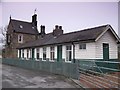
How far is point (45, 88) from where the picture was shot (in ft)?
32.1

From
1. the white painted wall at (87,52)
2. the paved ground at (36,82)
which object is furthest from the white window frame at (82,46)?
the paved ground at (36,82)

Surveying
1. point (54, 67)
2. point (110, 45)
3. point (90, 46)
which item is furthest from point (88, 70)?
point (110, 45)

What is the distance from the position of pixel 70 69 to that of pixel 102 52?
520cm

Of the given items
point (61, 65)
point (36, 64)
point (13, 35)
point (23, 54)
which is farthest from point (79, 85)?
point (13, 35)

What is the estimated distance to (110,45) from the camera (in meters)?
18.2

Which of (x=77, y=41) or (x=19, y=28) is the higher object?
(x=19, y=28)

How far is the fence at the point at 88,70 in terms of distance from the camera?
891 centimetres

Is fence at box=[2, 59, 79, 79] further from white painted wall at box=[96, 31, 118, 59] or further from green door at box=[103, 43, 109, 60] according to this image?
green door at box=[103, 43, 109, 60]

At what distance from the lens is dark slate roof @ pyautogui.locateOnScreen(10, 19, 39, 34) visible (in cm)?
3842

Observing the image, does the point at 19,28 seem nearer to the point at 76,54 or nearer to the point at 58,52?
the point at 58,52

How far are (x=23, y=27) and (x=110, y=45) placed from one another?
26645mm

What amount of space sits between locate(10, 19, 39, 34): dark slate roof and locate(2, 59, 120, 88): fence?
16285 millimetres

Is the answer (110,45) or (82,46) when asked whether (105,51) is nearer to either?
(110,45)

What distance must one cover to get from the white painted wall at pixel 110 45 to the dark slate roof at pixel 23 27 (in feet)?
80.0
